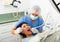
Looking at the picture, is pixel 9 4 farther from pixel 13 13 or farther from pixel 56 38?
pixel 56 38

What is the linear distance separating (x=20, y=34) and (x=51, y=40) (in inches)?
12.9

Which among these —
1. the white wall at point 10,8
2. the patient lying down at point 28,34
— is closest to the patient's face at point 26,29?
the patient lying down at point 28,34

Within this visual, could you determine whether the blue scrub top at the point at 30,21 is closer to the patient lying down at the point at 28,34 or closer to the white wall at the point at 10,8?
the patient lying down at the point at 28,34

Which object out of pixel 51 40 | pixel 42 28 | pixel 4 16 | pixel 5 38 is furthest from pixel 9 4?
pixel 51 40

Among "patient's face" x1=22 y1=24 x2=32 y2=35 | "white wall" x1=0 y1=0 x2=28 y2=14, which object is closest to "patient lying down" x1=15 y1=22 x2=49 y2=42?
"patient's face" x1=22 y1=24 x2=32 y2=35

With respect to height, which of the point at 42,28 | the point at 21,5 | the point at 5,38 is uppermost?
the point at 21,5

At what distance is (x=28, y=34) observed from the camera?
1350mm

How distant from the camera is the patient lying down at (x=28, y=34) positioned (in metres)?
1.27

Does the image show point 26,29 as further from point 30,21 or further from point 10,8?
point 10,8

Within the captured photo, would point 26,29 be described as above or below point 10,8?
below

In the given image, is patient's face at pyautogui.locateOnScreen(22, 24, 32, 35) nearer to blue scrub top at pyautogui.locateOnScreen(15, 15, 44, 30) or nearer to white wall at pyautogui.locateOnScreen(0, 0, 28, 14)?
blue scrub top at pyautogui.locateOnScreen(15, 15, 44, 30)

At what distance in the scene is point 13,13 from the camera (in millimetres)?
1659

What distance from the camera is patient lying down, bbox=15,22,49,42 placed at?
1.27 m

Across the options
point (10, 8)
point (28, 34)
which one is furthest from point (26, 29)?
point (10, 8)
